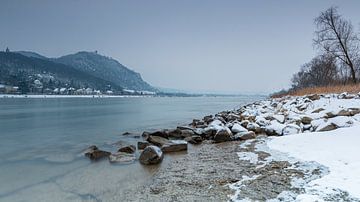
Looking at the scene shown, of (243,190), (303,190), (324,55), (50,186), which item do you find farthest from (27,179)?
(324,55)

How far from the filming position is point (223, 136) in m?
13.7

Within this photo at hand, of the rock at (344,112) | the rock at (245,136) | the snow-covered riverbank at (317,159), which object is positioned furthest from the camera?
the rock at (245,136)

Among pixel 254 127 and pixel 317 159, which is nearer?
pixel 317 159

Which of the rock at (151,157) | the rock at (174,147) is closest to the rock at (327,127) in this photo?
the rock at (174,147)

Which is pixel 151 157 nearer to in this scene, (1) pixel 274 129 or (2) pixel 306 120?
(1) pixel 274 129

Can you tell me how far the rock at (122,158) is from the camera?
10711 millimetres

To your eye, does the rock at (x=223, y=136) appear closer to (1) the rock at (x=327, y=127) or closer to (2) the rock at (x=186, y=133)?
(2) the rock at (x=186, y=133)

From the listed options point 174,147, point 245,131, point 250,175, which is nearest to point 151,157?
point 174,147

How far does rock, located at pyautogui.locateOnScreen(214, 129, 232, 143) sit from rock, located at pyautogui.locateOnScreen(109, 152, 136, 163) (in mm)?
4283

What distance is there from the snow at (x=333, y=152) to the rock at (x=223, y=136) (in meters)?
2.94

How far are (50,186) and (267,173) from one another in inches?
230

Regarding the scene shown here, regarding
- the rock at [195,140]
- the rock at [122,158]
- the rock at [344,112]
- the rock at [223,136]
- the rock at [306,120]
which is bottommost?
the rock at [122,158]

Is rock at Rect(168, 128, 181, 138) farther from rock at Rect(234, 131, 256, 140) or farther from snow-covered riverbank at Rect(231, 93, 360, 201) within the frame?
snow-covered riverbank at Rect(231, 93, 360, 201)

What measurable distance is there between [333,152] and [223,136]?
6.24 m
